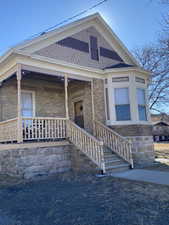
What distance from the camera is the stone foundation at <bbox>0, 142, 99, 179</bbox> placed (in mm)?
7035

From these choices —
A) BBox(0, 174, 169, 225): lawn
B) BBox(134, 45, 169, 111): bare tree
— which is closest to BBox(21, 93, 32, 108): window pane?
BBox(0, 174, 169, 225): lawn

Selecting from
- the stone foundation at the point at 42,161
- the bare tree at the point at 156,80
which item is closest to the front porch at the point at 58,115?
the stone foundation at the point at 42,161

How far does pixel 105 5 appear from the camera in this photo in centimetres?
793

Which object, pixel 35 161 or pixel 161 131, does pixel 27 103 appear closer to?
pixel 35 161

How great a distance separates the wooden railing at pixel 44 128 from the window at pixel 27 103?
181cm

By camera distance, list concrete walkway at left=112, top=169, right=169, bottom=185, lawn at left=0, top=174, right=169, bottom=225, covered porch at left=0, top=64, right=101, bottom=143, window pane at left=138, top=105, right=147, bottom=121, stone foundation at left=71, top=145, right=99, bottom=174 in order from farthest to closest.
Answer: window pane at left=138, top=105, right=147, bottom=121 < covered porch at left=0, top=64, right=101, bottom=143 < stone foundation at left=71, top=145, right=99, bottom=174 < concrete walkway at left=112, top=169, right=169, bottom=185 < lawn at left=0, top=174, right=169, bottom=225

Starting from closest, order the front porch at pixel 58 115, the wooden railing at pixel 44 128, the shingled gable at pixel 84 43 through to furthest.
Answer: the front porch at pixel 58 115 < the wooden railing at pixel 44 128 < the shingled gable at pixel 84 43

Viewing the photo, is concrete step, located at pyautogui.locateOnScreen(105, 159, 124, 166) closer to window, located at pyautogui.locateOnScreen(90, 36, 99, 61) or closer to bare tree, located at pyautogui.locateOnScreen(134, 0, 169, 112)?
window, located at pyautogui.locateOnScreen(90, 36, 99, 61)

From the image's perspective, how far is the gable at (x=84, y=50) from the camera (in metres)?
9.18

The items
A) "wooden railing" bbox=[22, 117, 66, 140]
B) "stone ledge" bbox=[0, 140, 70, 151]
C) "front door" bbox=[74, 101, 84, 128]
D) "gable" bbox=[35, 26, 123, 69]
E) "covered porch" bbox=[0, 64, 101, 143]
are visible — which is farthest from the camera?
"front door" bbox=[74, 101, 84, 128]

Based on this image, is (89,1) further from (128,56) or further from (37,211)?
(37,211)

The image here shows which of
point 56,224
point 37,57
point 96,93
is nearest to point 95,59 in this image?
point 96,93

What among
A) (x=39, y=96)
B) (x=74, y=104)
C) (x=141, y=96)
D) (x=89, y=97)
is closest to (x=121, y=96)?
(x=141, y=96)

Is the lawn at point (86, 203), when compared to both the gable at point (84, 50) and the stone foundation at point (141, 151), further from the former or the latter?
the gable at point (84, 50)
